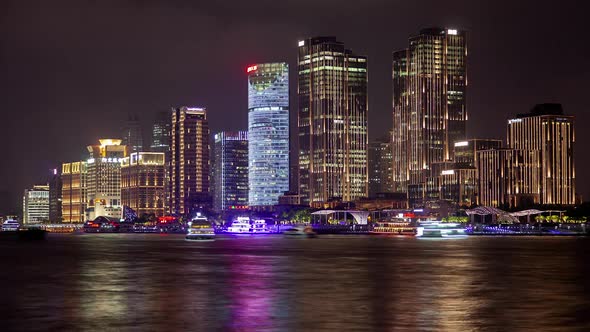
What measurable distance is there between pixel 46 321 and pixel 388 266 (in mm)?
44509

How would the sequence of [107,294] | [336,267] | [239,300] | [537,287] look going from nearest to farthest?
[239,300] → [107,294] → [537,287] → [336,267]

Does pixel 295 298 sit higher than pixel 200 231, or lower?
lower

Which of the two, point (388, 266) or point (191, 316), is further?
point (388, 266)

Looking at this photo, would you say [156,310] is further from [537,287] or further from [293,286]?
[537,287]

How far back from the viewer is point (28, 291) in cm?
5328

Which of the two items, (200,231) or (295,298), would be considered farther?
(200,231)

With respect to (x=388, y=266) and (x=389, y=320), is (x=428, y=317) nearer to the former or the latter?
(x=389, y=320)

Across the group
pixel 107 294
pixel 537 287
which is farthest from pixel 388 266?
pixel 107 294

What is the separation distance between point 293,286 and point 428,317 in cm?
1680

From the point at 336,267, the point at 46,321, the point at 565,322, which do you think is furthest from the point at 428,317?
the point at 336,267

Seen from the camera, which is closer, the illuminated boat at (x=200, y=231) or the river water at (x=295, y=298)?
the river water at (x=295, y=298)

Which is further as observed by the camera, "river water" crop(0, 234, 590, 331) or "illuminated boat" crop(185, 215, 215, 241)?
"illuminated boat" crop(185, 215, 215, 241)

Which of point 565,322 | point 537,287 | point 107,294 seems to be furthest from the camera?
point 537,287

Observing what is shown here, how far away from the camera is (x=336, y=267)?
253ft
